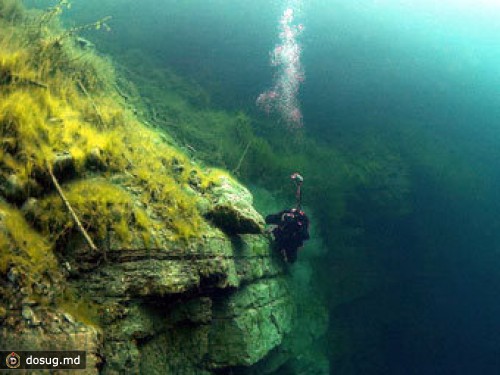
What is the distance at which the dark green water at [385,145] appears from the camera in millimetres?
10680

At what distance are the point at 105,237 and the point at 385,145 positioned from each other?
11184 mm

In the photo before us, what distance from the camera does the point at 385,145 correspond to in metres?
12.0

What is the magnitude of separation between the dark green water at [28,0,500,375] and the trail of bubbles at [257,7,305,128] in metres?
0.31

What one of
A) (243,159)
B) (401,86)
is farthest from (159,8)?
(401,86)

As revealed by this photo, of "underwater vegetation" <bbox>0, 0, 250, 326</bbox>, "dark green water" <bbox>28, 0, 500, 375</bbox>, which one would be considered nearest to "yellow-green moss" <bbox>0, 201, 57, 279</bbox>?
"underwater vegetation" <bbox>0, 0, 250, 326</bbox>

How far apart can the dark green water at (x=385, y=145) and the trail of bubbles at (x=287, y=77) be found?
31 cm

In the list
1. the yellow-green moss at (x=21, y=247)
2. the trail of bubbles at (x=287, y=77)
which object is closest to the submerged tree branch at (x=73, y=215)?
the yellow-green moss at (x=21, y=247)

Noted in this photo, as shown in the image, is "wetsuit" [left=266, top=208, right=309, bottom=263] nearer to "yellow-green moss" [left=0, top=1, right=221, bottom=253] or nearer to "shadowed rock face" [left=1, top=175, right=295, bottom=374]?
"shadowed rock face" [left=1, top=175, right=295, bottom=374]

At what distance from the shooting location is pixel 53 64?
211 inches

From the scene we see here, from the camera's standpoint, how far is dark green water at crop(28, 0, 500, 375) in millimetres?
10680

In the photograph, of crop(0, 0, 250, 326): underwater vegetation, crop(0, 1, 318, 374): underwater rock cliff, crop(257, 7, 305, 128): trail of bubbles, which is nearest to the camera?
crop(0, 1, 318, 374): underwater rock cliff

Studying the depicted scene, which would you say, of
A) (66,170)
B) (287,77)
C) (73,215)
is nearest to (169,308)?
(73,215)

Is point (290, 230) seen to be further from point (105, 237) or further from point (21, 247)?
point (21, 247)

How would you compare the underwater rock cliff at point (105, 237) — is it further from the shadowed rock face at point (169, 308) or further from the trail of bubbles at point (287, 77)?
the trail of bubbles at point (287, 77)
